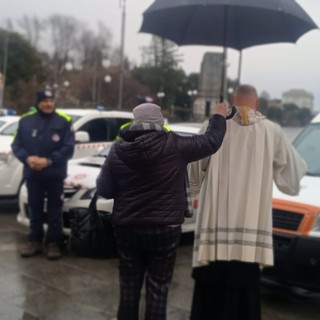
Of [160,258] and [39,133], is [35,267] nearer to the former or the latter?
[39,133]

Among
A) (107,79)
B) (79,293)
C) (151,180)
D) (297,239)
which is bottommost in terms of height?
(79,293)

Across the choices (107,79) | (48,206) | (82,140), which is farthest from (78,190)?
(107,79)

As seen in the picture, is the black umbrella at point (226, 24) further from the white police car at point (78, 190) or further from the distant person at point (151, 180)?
the white police car at point (78, 190)

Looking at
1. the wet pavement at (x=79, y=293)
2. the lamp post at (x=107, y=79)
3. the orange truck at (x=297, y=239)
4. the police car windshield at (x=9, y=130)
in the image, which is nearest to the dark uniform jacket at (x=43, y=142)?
the wet pavement at (x=79, y=293)

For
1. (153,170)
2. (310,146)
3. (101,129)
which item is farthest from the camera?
(101,129)

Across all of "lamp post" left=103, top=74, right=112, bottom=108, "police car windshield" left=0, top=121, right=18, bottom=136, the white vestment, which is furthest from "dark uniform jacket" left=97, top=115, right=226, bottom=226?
"lamp post" left=103, top=74, right=112, bottom=108

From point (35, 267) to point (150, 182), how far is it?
295 cm

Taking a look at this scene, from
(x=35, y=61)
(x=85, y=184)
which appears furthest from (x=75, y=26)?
(x=85, y=184)

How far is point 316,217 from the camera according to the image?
430 cm

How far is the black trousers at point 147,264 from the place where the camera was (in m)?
3.25

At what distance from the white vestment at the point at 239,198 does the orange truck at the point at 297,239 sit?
1.10 meters

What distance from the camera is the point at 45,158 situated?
18.9 feet

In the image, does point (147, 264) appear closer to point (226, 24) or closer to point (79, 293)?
point (79, 293)

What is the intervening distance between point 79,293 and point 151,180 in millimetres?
2166
